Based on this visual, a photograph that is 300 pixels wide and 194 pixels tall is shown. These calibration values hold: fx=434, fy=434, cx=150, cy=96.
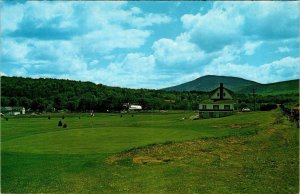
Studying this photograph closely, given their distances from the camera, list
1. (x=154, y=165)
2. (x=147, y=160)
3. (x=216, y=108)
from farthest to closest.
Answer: (x=216, y=108) → (x=147, y=160) → (x=154, y=165)

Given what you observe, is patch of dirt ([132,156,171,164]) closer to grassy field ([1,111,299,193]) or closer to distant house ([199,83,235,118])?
grassy field ([1,111,299,193])

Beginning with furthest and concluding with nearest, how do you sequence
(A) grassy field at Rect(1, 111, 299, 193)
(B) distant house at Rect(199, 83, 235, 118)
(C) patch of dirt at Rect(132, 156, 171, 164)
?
(B) distant house at Rect(199, 83, 235, 118), (C) patch of dirt at Rect(132, 156, 171, 164), (A) grassy field at Rect(1, 111, 299, 193)

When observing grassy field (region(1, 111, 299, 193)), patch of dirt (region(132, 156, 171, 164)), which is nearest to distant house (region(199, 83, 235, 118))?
grassy field (region(1, 111, 299, 193))

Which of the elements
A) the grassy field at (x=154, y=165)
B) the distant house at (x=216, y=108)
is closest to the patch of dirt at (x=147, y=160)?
the grassy field at (x=154, y=165)

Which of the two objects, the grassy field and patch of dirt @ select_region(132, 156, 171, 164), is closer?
the grassy field

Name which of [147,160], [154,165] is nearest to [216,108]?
[147,160]

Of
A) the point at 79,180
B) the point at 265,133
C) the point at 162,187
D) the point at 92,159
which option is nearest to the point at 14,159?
the point at 92,159

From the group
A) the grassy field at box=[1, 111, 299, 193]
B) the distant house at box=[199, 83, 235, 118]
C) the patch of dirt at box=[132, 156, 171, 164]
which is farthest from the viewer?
the distant house at box=[199, 83, 235, 118]

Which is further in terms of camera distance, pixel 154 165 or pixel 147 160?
pixel 147 160

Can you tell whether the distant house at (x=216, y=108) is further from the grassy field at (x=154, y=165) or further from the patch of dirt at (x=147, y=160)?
the patch of dirt at (x=147, y=160)

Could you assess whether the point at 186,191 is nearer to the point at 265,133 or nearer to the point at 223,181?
the point at 223,181

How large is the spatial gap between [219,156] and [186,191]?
12.9 metres

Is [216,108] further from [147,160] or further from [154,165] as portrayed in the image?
[154,165]

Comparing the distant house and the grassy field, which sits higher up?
the distant house
